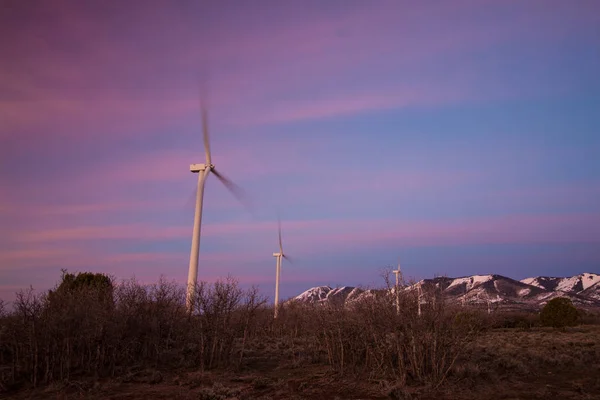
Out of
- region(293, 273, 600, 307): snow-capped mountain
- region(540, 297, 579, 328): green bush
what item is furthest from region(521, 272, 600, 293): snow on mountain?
region(540, 297, 579, 328): green bush

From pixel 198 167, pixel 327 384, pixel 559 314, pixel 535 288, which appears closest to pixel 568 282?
pixel 535 288

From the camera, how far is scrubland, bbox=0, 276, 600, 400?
56.3 ft

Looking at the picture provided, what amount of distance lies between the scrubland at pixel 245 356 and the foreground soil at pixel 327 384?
0.22 feet

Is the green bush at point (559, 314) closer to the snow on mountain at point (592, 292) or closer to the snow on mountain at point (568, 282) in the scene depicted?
the snow on mountain at point (592, 292)

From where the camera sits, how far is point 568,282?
174000mm

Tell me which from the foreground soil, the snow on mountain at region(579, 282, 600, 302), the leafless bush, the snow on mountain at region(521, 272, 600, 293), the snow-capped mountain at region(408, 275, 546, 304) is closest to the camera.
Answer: the foreground soil

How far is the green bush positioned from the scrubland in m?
25.0

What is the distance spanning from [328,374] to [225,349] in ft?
21.2

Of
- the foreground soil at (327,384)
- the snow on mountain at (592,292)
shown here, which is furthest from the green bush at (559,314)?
the snow on mountain at (592,292)

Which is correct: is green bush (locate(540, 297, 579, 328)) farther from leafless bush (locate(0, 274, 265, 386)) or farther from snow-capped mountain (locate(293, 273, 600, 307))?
leafless bush (locate(0, 274, 265, 386))

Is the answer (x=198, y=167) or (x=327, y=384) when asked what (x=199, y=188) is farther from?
(x=327, y=384)

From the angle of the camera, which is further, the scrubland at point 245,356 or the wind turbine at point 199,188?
the wind turbine at point 199,188

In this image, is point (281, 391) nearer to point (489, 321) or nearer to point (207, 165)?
point (489, 321)

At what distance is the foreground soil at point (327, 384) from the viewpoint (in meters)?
16.5
